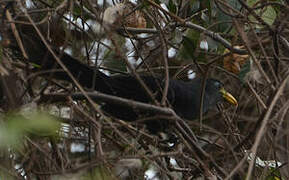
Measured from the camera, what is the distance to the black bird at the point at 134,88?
8.75ft

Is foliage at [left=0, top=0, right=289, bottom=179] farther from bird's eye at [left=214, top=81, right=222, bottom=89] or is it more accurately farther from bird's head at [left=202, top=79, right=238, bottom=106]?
bird's eye at [left=214, top=81, right=222, bottom=89]

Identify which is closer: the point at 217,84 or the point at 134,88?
the point at 134,88

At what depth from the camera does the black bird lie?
2.67 m

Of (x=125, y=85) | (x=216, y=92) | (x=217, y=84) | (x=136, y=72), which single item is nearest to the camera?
(x=136, y=72)

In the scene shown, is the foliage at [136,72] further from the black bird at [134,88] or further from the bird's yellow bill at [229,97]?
the bird's yellow bill at [229,97]

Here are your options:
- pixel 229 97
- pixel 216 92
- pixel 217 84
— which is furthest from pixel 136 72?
pixel 217 84

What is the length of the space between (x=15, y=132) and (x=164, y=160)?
1575 mm

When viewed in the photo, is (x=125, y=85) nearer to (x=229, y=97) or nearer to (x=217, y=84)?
(x=229, y=97)

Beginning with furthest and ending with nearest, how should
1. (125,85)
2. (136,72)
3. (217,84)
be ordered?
(217,84)
(125,85)
(136,72)

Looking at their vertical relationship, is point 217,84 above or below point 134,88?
below

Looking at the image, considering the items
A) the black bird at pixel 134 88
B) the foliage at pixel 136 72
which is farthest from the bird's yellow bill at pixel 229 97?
the foliage at pixel 136 72

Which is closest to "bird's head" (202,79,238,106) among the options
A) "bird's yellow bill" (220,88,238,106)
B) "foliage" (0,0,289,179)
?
"bird's yellow bill" (220,88,238,106)

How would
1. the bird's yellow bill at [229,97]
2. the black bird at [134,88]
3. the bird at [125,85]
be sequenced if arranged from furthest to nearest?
the bird's yellow bill at [229,97]
the black bird at [134,88]
the bird at [125,85]

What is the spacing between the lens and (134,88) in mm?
3303
